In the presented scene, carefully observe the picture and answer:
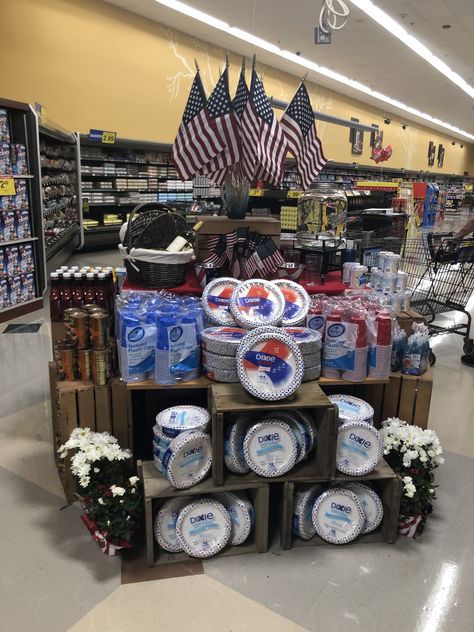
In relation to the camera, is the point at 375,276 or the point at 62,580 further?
the point at 375,276

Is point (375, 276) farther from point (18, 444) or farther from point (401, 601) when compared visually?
point (18, 444)

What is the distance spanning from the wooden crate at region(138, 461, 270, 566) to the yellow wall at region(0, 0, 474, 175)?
8.08 meters

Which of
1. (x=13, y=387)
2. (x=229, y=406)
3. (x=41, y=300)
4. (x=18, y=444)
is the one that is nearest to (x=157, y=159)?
(x=41, y=300)

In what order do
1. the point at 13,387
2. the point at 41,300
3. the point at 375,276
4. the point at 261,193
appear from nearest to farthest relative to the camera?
1. the point at 375,276
2. the point at 13,387
3. the point at 41,300
4. the point at 261,193

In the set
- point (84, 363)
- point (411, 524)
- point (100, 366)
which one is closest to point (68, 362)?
point (84, 363)

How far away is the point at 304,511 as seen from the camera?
2.17 meters

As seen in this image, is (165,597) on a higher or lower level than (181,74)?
lower

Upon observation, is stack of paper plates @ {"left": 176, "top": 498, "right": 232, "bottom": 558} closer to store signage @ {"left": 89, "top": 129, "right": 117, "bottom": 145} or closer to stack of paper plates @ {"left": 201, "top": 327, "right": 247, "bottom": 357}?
stack of paper plates @ {"left": 201, "top": 327, "right": 247, "bottom": 357}

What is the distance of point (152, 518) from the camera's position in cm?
204

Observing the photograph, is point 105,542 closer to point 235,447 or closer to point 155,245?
point 235,447

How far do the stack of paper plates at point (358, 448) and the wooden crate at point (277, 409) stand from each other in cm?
9

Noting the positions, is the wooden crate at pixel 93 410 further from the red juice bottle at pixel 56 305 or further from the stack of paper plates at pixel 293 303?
the stack of paper plates at pixel 293 303

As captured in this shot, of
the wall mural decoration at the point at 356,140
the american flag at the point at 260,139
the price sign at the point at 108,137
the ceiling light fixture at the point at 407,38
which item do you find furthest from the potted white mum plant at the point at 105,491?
the wall mural decoration at the point at 356,140

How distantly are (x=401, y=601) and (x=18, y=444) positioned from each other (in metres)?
2.21
